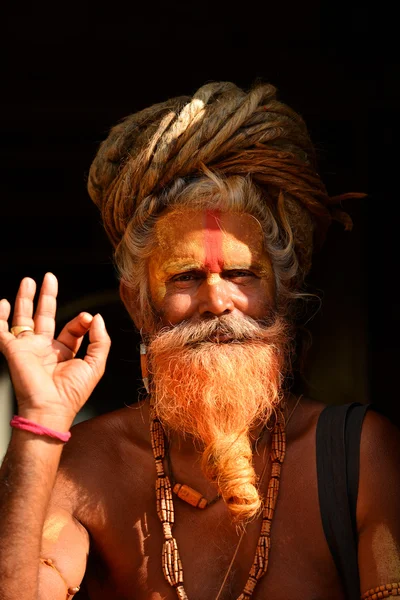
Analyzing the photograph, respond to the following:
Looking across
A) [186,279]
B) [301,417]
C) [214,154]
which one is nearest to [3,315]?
[186,279]

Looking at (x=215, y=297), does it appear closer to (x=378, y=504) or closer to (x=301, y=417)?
(x=301, y=417)

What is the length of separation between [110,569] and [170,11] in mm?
2376

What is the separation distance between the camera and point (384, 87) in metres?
4.36

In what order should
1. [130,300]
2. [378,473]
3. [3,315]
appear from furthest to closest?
1. [130,300]
2. [378,473]
3. [3,315]

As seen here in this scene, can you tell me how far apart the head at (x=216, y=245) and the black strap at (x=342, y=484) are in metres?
0.25

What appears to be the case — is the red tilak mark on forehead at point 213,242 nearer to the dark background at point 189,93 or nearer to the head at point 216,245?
the head at point 216,245

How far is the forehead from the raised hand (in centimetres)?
54

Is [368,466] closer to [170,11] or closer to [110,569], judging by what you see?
[110,569]

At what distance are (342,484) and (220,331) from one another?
654mm

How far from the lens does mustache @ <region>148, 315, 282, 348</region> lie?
328 centimetres

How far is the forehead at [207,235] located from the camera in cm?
336

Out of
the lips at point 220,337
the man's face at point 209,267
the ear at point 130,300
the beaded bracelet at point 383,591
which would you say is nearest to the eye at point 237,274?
the man's face at point 209,267

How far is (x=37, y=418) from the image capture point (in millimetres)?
2793

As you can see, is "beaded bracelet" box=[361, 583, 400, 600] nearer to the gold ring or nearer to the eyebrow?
the eyebrow
